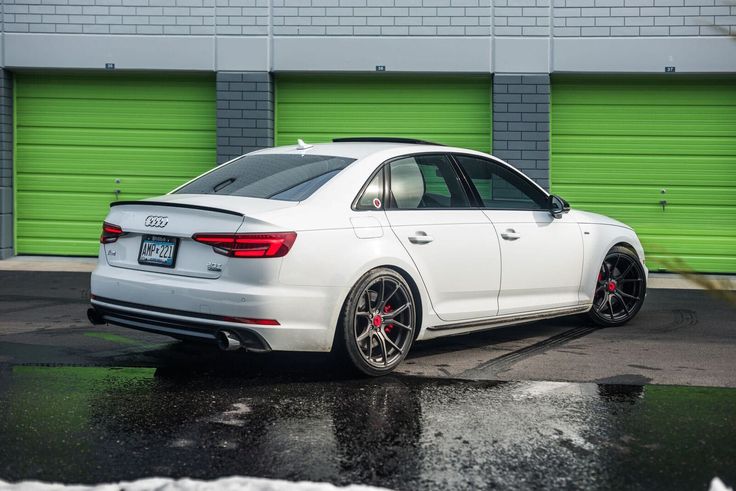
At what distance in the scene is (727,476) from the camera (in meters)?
4.20

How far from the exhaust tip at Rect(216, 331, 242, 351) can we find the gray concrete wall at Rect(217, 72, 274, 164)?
27.7ft

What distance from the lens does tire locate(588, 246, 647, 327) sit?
8453 mm

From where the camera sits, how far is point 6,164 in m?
14.4

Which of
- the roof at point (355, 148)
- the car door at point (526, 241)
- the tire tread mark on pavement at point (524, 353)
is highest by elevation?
the roof at point (355, 148)

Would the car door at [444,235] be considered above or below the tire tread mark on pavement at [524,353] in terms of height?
above

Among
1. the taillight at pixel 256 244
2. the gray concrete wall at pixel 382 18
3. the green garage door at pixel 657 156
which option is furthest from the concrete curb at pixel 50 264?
the taillight at pixel 256 244

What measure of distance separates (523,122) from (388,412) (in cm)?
903

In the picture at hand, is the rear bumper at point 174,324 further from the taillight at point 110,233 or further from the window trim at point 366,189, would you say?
the window trim at point 366,189

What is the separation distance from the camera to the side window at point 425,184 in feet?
22.1

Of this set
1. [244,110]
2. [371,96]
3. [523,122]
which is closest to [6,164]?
[244,110]

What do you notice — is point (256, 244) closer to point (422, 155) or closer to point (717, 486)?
point (422, 155)

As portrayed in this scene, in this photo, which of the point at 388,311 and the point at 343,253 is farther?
the point at 388,311

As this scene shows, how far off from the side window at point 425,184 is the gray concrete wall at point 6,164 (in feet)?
29.7

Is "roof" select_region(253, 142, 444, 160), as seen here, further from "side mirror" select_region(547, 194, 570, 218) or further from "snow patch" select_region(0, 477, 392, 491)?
"snow patch" select_region(0, 477, 392, 491)
